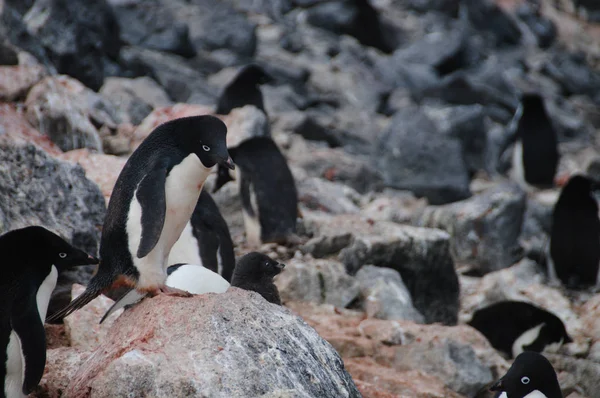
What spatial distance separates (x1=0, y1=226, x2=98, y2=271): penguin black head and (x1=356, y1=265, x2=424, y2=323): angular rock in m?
2.97

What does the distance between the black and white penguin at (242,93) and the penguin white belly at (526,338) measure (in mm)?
4317

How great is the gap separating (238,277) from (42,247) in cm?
152

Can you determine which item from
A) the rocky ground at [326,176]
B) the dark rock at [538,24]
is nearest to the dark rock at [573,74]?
the rocky ground at [326,176]

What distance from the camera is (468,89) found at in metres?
17.2

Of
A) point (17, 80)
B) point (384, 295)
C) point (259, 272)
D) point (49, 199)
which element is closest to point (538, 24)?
point (17, 80)

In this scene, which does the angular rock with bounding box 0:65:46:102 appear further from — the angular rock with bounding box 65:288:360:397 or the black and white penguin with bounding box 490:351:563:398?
the black and white penguin with bounding box 490:351:563:398

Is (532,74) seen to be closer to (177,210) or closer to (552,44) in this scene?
(552,44)

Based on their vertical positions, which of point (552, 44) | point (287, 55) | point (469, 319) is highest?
point (469, 319)

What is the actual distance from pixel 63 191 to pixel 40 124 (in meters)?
2.38

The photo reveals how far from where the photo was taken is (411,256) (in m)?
7.52

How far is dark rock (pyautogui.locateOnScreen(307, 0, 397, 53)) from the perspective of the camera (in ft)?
64.6

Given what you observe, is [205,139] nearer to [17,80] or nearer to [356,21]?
[17,80]

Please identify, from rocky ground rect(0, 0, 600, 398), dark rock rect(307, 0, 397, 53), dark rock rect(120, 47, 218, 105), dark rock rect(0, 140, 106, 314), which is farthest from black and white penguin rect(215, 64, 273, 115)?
dark rock rect(307, 0, 397, 53)

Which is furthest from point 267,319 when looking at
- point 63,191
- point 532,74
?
point 532,74
